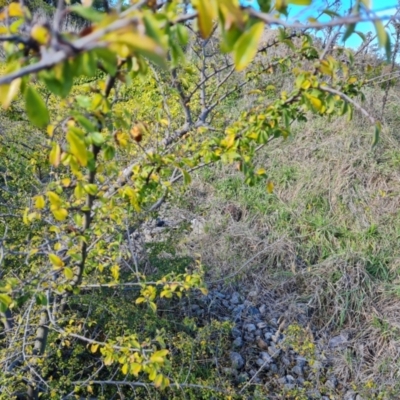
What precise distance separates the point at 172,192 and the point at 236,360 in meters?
1.24

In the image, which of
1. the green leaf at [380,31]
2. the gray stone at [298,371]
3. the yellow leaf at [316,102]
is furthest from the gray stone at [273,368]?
the green leaf at [380,31]

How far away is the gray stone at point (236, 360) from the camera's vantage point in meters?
2.56

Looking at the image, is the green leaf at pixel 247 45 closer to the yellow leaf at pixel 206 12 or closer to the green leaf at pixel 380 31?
the yellow leaf at pixel 206 12

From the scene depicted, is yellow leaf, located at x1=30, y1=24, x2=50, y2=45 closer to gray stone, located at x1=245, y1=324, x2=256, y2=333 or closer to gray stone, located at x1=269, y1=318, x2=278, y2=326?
gray stone, located at x1=245, y1=324, x2=256, y2=333

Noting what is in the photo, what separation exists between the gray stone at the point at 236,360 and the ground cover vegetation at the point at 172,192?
103mm

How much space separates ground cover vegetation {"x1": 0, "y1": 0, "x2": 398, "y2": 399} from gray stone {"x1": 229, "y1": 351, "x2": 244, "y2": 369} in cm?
10

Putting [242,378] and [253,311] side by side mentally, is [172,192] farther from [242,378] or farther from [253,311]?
[253,311]

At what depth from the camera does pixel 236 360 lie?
259 centimetres

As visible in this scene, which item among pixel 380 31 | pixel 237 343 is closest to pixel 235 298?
pixel 237 343

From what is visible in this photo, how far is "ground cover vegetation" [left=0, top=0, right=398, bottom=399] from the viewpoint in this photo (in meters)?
0.65

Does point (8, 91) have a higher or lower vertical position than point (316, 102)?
lower

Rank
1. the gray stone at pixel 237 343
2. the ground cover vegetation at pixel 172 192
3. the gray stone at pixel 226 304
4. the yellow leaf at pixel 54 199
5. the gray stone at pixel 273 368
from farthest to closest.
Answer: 1. the gray stone at pixel 226 304
2. the gray stone at pixel 237 343
3. the gray stone at pixel 273 368
4. the yellow leaf at pixel 54 199
5. the ground cover vegetation at pixel 172 192

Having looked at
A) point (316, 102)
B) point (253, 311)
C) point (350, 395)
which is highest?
point (316, 102)

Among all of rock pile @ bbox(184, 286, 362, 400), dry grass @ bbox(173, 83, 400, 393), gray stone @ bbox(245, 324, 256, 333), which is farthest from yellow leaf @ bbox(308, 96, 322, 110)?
gray stone @ bbox(245, 324, 256, 333)
